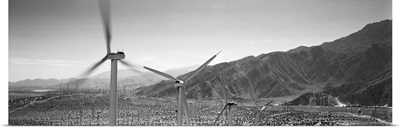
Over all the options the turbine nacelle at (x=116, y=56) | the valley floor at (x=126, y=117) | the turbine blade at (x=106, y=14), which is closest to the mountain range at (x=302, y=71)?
the valley floor at (x=126, y=117)

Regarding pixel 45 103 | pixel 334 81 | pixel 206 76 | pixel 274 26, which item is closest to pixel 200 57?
pixel 274 26

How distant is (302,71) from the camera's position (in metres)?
134

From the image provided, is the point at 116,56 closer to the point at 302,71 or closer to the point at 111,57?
the point at 111,57

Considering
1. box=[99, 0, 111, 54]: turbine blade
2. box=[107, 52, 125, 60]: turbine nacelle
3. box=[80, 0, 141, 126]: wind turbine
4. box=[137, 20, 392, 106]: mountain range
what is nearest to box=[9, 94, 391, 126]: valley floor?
box=[80, 0, 141, 126]: wind turbine

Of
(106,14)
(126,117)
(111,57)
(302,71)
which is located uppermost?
(106,14)

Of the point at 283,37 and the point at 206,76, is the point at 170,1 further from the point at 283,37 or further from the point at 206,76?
the point at 206,76

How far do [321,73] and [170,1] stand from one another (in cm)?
10027

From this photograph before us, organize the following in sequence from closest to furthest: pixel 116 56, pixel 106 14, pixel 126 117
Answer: pixel 106 14 < pixel 116 56 < pixel 126 117

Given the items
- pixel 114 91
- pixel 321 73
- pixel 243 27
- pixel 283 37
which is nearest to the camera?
pixel 114 91

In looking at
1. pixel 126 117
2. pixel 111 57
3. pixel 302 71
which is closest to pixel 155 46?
pixel 126 117

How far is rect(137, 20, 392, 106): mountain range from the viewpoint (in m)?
108

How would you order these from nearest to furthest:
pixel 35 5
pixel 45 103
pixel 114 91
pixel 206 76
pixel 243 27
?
pixel 114 91
pixel 35 5
pixel 243 27
pixel 45 103
pixel 206 76

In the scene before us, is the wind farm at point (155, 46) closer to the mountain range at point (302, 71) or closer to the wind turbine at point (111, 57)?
the wind turbine at point (111, 57)

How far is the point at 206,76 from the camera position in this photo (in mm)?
119750
